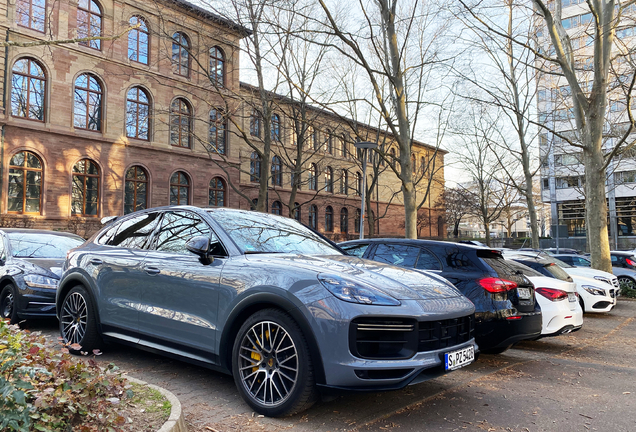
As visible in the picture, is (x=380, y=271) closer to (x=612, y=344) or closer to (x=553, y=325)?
(x=553, y=325)

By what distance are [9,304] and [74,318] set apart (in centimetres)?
273

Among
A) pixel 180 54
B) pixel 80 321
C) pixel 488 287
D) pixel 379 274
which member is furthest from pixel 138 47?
pixel 379 274

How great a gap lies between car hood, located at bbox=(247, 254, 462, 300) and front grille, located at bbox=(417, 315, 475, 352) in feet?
0.71

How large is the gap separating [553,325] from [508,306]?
1.69 metres

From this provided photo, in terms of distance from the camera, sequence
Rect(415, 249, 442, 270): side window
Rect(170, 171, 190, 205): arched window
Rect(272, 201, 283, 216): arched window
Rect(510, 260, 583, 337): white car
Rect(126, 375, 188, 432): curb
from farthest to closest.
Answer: Rect(272, 201, 283, 216): arched window → Rect(170, 171, 190, 205): arched window → Rect(510, 260, 583, 337): white car → Rect(415, 249, 442, 270): side window → Rect(126, 375, 188, 432): curb

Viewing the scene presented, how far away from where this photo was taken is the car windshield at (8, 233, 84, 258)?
833 cm

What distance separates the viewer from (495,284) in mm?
5723

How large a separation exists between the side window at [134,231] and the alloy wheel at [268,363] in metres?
2.10

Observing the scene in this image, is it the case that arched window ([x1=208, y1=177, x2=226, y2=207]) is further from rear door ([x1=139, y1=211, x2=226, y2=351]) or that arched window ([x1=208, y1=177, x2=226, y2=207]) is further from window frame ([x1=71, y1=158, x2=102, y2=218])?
rear door ([x1=139, y1=211, x2=226, y2=351])

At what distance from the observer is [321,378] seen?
137 inches

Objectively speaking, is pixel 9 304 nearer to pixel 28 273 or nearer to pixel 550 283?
pixel 28 273

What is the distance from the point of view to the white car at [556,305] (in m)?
6.92

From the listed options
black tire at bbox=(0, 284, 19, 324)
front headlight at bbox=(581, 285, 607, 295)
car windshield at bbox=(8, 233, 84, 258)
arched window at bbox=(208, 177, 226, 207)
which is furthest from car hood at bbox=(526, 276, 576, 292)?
arched window at bbox=(208, 177, 226, 207)

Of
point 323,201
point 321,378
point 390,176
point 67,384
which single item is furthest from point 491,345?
point 390,176
